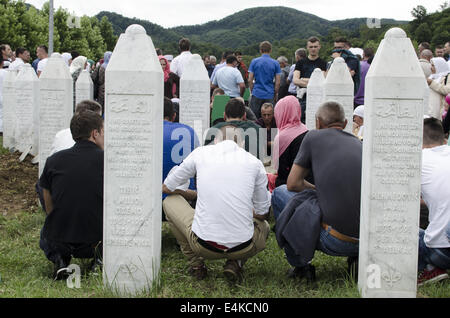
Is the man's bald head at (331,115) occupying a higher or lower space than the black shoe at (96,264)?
higher

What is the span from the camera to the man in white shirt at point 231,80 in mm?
13039

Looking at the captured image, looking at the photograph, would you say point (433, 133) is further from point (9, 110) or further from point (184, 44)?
point (9, 110)

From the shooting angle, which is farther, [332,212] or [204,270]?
[204,270]

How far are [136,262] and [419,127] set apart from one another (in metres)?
2.54

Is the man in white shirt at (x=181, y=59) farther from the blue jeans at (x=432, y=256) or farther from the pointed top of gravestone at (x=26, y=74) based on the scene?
the blue jeans at (x=432, y=256)

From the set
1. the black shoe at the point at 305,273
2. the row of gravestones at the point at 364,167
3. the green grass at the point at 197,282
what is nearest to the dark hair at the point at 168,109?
the green grass at the point at 197,282

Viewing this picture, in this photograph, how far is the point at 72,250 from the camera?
538cm

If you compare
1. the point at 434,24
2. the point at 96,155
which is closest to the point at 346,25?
the point at 434,24

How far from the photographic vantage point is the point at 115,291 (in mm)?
4723

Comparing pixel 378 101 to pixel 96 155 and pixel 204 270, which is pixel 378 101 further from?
pixel 96 155

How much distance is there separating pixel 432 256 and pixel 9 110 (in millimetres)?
10033

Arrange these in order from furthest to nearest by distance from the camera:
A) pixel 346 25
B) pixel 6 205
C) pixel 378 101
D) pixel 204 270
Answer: pixel 346 25, pixel 6 205, pixel 204 270, pixel 378 101

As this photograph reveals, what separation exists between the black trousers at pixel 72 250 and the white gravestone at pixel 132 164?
0.60 metres

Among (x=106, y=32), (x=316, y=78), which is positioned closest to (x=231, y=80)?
(x=316, y=78)
